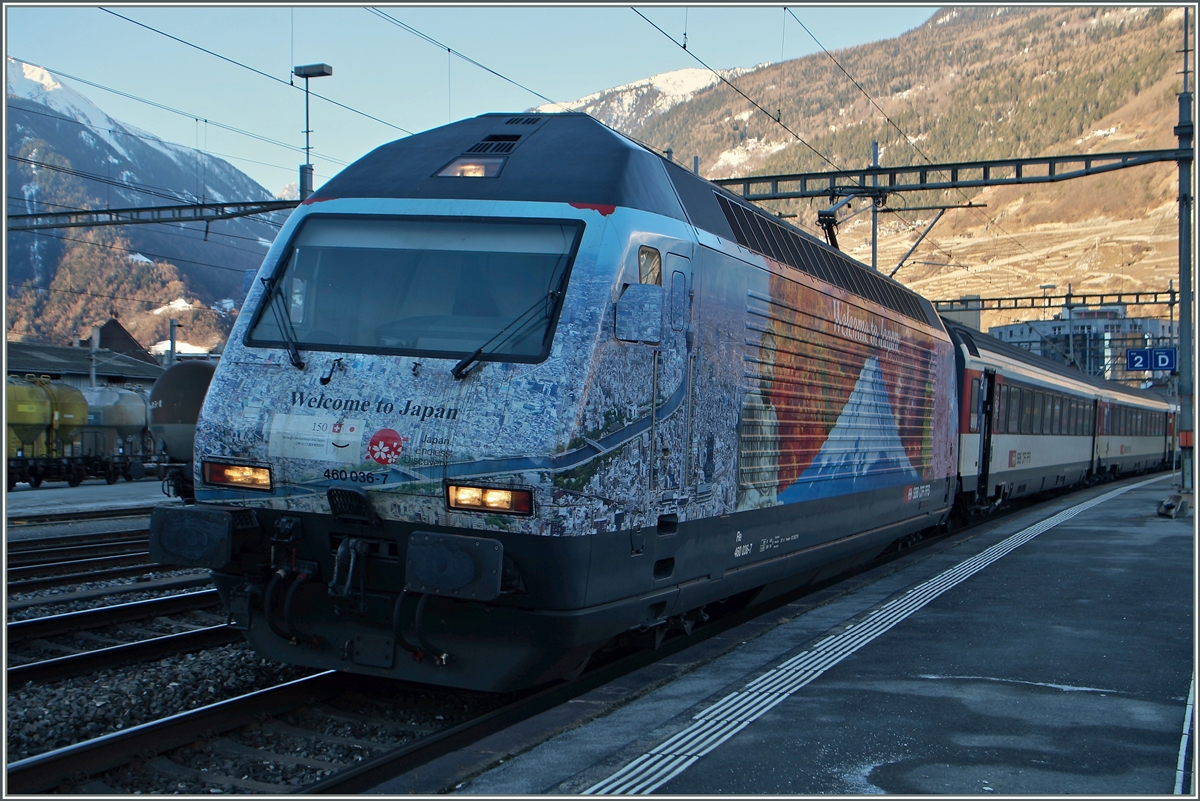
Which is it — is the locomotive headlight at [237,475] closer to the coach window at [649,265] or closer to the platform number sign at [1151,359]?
the coach window at [649,265]

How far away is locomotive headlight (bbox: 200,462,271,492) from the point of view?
19.9ft

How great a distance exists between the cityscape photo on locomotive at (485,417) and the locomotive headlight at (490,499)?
0.01 metres

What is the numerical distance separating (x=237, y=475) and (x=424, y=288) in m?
1.54

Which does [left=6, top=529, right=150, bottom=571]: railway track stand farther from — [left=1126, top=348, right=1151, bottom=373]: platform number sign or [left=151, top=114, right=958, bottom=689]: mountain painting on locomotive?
[left=1126, top=348, right=1151, bottom=373]: platform number sign

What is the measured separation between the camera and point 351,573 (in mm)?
5797

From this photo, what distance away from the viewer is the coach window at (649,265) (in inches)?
252

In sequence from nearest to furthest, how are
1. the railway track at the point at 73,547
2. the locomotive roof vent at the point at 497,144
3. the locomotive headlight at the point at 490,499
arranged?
the locomotive headlight at the point at 490,499
the locomotive roof vent at the point at 497,144
the railway track at the point at 73,547

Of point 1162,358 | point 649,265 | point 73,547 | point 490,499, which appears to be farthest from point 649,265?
point 1162,358

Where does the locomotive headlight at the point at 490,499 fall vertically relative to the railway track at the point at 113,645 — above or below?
above

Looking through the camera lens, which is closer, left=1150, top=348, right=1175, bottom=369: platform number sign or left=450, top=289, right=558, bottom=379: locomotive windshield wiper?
left=450, top=289, right=558, bottom=379: locomotive windshield wiper

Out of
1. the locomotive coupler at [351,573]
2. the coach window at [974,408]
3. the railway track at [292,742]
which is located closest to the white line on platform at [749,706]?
the railway track at [292,742]

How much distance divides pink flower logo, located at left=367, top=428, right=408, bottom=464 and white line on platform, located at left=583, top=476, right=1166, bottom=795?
2.05 m

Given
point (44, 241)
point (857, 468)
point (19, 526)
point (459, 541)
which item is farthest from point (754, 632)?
point (44, 241)

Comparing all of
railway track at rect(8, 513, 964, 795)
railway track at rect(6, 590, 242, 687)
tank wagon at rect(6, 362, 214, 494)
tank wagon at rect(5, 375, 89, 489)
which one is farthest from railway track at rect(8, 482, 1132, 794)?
tank wagon at rect(5, 375, 89, 489)
